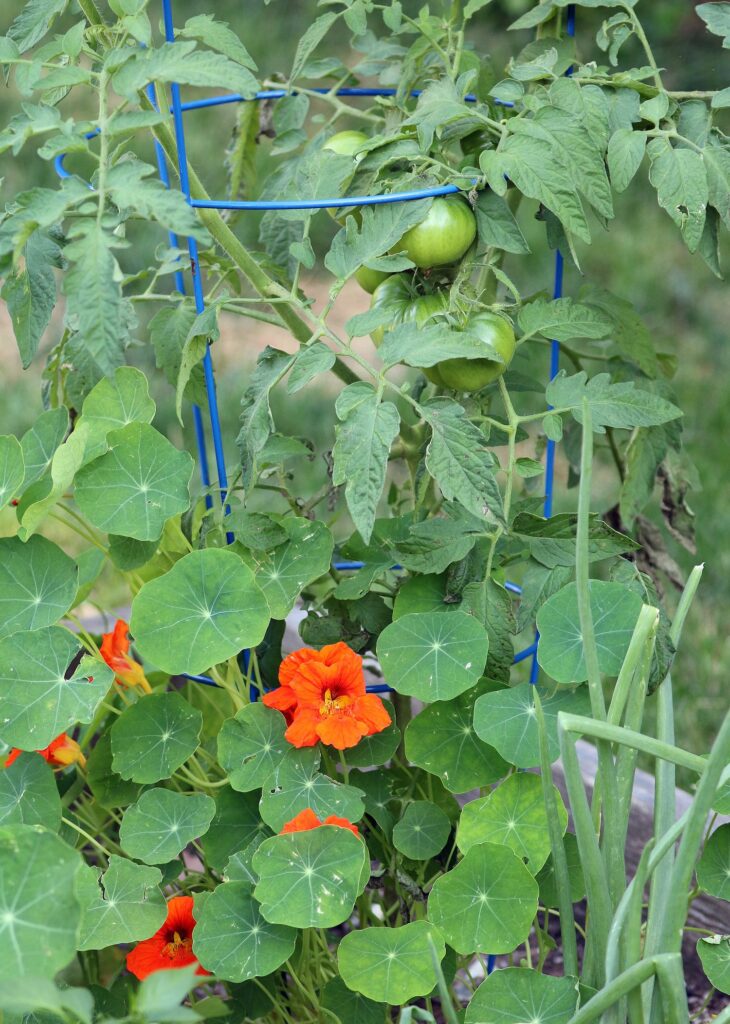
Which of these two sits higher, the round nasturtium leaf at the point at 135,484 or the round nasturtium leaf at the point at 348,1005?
the round nasturtium leaf at the point at 135,484

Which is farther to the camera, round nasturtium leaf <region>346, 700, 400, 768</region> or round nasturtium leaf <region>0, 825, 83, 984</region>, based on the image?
round nasturtium leaf <region>346, 700, 400, 768</region>

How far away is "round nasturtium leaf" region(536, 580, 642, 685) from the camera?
979 millimetres

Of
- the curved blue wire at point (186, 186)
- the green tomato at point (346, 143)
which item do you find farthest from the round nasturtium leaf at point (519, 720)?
the green tomato at point (346, 143)

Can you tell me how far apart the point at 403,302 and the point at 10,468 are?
389 millimetres

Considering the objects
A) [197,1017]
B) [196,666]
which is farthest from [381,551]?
[197,1017]

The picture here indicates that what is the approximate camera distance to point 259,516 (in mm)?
1041

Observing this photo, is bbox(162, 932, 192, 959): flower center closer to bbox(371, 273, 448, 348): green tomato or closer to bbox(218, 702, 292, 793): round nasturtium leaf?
bbox(218, 702, 292, 793): round nasturtium leaf

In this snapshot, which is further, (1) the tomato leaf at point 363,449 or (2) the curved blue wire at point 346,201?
(2) the curved blue wire at point 346,201

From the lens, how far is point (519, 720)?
0.98 meters

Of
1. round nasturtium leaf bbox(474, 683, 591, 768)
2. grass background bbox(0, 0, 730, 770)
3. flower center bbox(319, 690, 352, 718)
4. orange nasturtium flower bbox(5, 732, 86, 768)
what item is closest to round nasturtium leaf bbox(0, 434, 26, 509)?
orange nasturtium flower bbox(5, 732, 86, 768)

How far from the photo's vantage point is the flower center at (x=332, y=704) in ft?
3.22

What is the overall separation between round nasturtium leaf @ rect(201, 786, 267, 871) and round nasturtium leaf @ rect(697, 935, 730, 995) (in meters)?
0.39

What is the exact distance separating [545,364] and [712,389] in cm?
38

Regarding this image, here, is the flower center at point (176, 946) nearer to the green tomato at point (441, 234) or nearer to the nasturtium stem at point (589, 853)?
the nasturtium stem at point (589, 853)
